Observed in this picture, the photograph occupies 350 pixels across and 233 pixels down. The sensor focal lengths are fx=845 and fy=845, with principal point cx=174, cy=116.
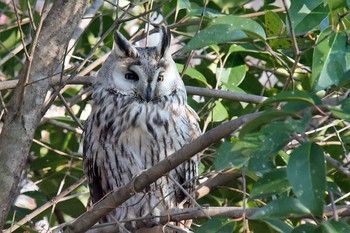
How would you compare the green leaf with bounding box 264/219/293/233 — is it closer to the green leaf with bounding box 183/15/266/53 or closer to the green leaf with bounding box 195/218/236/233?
the green leaf with bounding box 195/218/236/233

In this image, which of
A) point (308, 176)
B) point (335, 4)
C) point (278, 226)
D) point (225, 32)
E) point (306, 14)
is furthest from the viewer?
point (306, 14)

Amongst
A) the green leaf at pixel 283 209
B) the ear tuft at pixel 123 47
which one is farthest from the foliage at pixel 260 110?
the ear tuft at pixel 123 47

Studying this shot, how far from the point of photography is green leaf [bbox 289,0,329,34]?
214 centimetres

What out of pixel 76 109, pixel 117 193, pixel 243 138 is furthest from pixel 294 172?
pixel 76 109

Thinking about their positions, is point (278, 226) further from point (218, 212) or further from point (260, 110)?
point (260, 110)

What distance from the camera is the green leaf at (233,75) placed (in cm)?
282

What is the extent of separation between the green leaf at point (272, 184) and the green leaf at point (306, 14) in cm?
67

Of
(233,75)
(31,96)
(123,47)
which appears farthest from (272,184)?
(123,47)

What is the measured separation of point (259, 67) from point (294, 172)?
182 cm

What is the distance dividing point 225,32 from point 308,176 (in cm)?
51

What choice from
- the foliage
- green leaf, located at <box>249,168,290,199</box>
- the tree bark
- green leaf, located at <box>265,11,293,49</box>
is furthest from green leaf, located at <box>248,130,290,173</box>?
green leaf, located at <box>265,11,293,49</box>

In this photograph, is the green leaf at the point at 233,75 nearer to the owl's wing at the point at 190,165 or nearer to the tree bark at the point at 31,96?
the owl's wing at the point at 190,165

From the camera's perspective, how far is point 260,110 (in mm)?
A: 2828

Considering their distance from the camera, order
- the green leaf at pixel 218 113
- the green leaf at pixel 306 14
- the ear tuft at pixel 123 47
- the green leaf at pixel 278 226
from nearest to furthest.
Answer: the green leaf at pixel 278 226, the green leaf at pixel 306 14, the green leaf at pixel 218 113, the ear tuft at pixel 123 47
